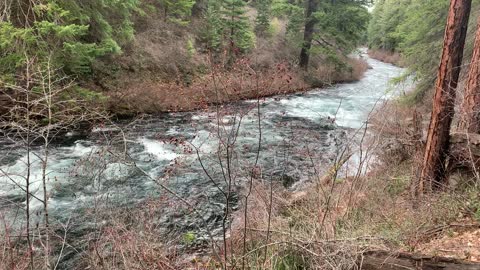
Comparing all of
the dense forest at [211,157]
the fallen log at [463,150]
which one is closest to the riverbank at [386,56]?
the dense forest at [211,157]

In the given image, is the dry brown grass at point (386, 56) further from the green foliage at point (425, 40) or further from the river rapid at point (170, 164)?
the river rapid at point (170, 164)

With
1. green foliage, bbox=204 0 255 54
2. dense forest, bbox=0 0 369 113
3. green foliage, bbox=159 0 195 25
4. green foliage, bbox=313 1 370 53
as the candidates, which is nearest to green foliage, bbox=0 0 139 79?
dense forest, bbox=0 0 369 113

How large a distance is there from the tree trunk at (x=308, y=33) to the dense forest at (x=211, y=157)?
18.1ft

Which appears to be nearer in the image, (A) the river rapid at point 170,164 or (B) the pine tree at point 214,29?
(A) the river rapid at point 170,164

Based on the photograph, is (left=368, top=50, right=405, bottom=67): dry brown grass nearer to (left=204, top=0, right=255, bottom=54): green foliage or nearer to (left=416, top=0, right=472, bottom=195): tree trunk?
(left=204, top=0, right=255, bottom=54): green foliage

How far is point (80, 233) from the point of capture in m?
6.07

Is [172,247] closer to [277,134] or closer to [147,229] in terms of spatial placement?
[147,229]

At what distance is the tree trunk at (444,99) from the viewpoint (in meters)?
6.53

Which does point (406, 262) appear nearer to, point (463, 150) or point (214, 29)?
point (463, 150)

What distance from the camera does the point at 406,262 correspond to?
4176 millimetres

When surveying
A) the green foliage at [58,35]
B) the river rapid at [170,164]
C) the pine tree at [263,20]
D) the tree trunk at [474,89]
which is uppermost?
the pine tree at [263,20]

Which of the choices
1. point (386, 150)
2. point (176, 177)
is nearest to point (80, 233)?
point (176, 177)

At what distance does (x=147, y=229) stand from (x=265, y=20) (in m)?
20.6

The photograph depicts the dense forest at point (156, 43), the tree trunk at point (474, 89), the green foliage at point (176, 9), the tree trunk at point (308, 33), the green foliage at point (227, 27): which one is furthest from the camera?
the tree trunk at point (308, 33)
